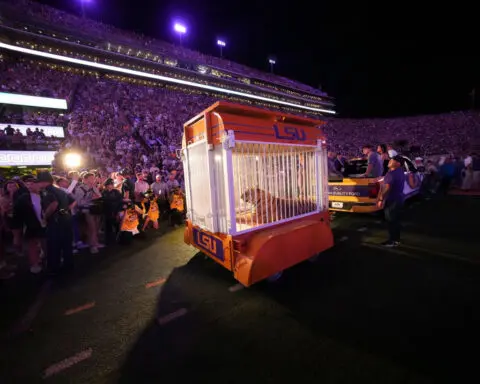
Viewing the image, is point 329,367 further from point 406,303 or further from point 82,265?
point 82,265

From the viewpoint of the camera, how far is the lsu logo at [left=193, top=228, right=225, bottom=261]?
342 centimetres

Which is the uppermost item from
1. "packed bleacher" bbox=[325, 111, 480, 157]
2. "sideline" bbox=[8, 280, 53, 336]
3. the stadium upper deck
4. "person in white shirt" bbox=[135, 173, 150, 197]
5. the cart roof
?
the stadium upper deck

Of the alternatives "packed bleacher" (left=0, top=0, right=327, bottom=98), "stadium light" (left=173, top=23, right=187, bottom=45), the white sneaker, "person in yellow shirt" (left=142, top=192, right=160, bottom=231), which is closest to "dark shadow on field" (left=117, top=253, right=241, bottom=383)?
the white sneaker

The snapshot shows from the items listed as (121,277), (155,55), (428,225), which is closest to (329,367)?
(121,277)

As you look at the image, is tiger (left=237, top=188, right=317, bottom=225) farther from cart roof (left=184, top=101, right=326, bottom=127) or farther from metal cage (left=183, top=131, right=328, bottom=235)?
cart roof (left=184, top=101, right=326, bottom=127)

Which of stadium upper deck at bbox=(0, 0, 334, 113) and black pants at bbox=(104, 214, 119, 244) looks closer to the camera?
black pants at bbox=(104, 214, 119, 244)

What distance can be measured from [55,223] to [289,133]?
13.6ft

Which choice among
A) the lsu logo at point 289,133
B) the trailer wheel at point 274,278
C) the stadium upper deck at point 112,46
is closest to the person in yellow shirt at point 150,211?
the trailer wheel at point 274,278

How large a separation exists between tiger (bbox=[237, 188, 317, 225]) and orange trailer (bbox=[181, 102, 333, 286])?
0.01 m

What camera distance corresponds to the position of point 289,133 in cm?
354

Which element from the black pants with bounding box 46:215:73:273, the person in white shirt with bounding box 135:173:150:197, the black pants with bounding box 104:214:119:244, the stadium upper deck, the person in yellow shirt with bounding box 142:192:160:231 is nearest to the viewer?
the black pants with bounding box 46:215:73:273

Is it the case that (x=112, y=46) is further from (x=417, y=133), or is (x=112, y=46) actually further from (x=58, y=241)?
(x=417, y=133)

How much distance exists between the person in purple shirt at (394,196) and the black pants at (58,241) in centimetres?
597

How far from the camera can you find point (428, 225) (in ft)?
19.9
